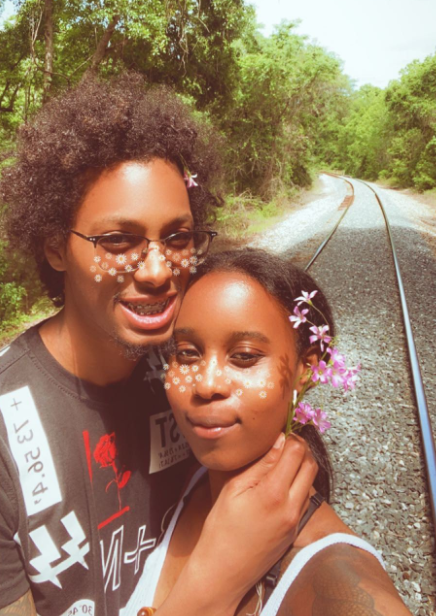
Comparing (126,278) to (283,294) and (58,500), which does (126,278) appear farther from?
(58,500)

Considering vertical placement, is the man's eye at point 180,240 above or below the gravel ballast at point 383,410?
above

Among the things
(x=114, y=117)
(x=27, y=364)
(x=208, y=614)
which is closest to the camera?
(x=208, y=614)

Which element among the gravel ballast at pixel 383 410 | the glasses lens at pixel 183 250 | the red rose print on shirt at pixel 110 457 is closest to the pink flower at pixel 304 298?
the glasses lens at pixel 183 250

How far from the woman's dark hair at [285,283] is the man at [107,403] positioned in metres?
0.13

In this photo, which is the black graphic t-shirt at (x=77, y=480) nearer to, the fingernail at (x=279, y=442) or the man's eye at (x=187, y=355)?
the man's eye at (x=187, y=355)

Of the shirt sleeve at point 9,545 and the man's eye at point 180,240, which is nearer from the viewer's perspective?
the shirt sleeve at point 9,545

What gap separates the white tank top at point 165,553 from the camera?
3.95 ft

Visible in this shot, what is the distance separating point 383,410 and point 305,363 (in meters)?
3.41

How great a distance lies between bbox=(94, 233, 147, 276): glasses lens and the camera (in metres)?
1.45

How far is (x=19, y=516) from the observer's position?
1.30 meters

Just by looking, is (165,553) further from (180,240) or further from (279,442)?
(180,240)

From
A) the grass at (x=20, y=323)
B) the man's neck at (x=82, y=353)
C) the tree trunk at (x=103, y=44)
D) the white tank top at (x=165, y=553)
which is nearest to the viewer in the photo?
the white tank top at (x=165, y=553)

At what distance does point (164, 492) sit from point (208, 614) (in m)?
0.57

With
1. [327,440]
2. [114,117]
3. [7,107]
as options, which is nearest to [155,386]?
[114,117]
